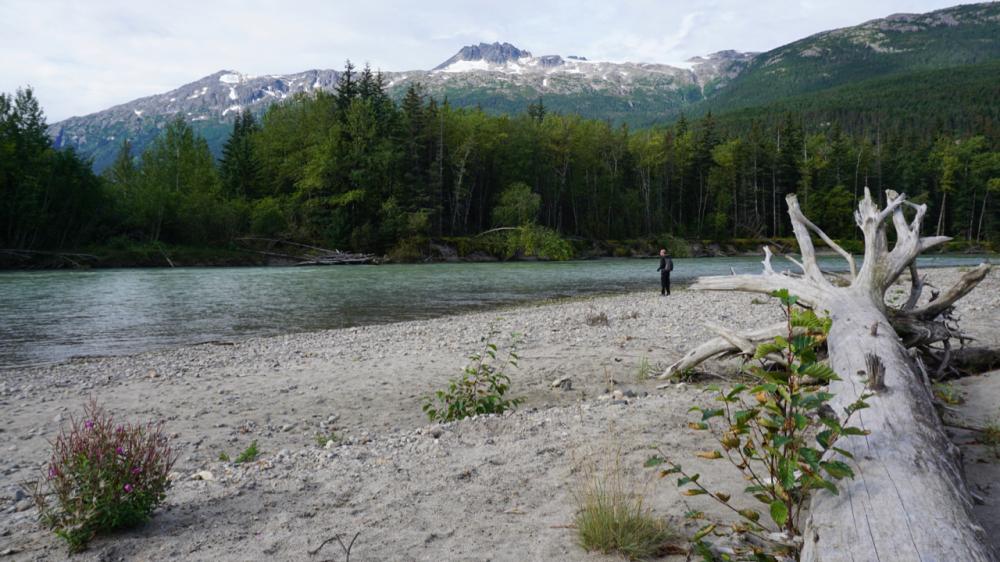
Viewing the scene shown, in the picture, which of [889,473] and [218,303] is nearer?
[889,473]

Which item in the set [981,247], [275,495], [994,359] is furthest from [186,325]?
[981,247]

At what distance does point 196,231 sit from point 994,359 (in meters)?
56.2

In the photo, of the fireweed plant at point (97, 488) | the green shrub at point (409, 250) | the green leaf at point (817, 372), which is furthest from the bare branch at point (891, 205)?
the green shrub at point (409, 250)

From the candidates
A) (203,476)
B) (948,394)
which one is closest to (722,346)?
(948,394)

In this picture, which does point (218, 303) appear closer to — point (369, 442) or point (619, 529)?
point (369, 442)

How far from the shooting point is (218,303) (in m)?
21.9

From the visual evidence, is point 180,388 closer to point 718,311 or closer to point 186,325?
point 186,325

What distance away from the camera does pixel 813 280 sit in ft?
26.6

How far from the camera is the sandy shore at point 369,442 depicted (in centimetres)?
367

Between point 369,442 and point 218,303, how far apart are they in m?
18.9

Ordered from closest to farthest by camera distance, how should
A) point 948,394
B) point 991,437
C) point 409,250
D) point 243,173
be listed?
point 991,437, point 948,394, point 409,250, point 243,173

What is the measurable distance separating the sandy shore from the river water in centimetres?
330

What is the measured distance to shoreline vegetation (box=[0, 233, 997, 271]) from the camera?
42.2m

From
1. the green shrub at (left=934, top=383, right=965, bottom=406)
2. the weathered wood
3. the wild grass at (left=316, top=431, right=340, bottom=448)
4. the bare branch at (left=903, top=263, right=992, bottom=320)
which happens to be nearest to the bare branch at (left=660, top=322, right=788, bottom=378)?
the green shrub at (left=934, top=383, right=965, bottom=406)
